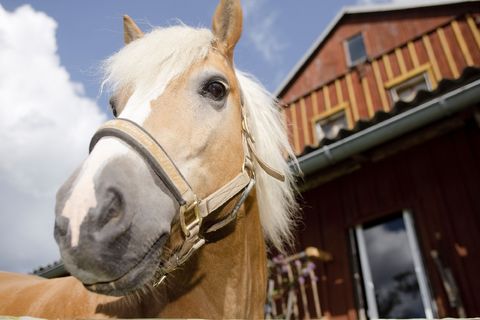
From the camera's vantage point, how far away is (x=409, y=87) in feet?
26.7

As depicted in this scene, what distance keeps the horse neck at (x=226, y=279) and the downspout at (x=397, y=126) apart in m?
2.44

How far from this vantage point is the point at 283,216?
219 centimetres

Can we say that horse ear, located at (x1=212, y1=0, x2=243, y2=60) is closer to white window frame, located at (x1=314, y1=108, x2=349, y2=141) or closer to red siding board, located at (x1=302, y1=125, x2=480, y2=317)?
red siding board, located at (x1=302, y1=125, x2=480, y2=317)

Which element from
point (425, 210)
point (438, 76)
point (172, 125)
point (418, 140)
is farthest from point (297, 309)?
point (438, 76)

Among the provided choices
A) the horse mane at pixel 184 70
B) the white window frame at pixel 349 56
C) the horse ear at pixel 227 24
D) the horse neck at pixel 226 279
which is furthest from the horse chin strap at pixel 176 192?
the white window frame at pixel 349 56

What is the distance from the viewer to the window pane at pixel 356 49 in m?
9.99

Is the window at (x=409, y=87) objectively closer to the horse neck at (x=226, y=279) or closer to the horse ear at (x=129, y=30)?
the horse ear at (x=129, y=30)

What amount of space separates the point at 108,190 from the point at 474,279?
14.6 ft

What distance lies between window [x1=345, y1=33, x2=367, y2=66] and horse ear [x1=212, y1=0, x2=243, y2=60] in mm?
8315

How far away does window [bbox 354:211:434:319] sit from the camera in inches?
189

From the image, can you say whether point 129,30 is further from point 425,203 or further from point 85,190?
point 425,203

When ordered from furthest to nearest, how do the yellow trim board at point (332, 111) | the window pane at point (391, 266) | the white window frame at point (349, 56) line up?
the white window frame at point (349, 56)
the yellow trim board at point (332, 111)
the window pane at point (391, 266)

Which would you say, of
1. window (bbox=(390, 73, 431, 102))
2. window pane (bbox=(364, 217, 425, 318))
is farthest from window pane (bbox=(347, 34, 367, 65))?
window pane (bbox=(364, 217, 425, 318))

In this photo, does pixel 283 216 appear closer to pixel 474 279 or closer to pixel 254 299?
pixel 254 299
